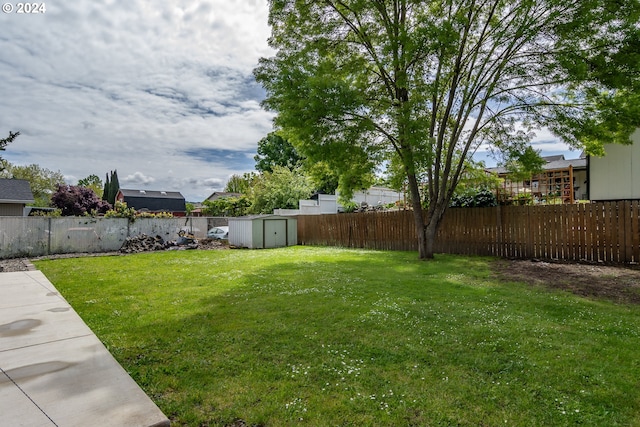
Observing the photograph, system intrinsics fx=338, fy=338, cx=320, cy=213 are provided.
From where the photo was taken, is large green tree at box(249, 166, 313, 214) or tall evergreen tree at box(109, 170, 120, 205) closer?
large green tree at box(249, 166, 313, 214)

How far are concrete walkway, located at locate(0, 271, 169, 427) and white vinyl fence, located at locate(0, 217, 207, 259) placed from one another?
10589 millimetres

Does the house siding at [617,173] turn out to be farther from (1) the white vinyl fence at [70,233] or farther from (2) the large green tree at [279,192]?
(1) the white vinyl fence at [70,233]

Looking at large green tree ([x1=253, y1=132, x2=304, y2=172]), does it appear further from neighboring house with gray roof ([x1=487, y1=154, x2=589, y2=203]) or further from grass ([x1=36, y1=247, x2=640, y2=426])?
grass ([x1=36, y1=247, x2=640, y2=426])

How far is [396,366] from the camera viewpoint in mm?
3061

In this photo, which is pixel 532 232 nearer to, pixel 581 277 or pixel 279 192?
pixel 581 277

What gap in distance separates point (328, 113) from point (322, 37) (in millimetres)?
3421

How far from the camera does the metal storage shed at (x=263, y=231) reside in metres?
16.9

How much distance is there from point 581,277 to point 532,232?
3.24 meters

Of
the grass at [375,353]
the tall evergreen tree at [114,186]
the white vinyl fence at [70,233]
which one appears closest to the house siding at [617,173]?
the grass at [375,353]

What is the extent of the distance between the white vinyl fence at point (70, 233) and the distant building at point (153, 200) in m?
23.2

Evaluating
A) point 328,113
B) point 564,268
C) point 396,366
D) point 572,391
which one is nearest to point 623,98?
point 564,268

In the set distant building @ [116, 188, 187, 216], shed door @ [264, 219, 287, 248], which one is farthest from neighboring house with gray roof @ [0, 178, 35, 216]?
distant building @ [116, 188, 187, 216]

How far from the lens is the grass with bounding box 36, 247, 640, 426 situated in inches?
93.8

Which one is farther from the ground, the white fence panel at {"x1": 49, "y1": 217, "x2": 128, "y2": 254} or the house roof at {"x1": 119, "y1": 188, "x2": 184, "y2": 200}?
the house roof at {"x1": 119, "y1": 188, "x2": 184, "y2": 200}
